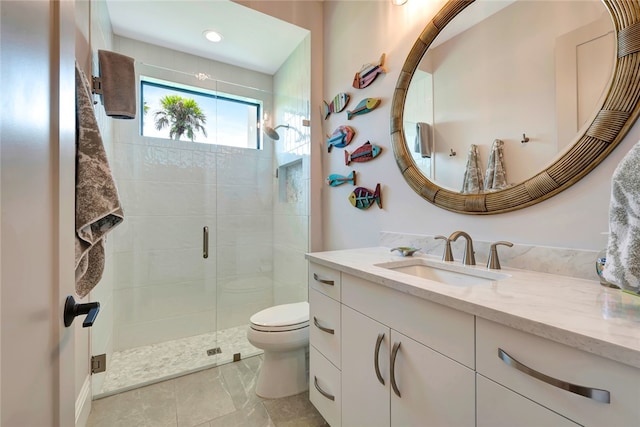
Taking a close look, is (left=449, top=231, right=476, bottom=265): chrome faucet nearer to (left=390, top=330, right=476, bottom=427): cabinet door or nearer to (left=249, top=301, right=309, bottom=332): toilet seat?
(left=390, top=330, right=476, bottom=427): cabinet door

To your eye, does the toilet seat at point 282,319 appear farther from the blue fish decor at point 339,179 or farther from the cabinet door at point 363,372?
the blue fish decor at point 339,179

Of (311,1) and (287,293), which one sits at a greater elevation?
(311,1)

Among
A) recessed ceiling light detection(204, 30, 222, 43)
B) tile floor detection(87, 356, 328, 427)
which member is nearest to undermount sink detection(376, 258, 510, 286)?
tile floor detection(87, 356, 328, 427)

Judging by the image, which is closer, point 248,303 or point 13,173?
point 13,173

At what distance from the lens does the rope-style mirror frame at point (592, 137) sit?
32.0 inches

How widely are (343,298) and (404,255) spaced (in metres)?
0.41

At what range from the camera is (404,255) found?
138 centimetres

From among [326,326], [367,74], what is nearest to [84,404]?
[326,326]

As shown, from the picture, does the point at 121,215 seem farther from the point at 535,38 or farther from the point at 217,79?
the point at 217,79

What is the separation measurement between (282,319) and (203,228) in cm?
122

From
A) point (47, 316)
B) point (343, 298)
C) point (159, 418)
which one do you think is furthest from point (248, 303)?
point (47, 316)

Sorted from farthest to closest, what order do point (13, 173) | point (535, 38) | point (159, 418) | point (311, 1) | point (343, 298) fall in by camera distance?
point (311, 1) → point (159, 418) → point (343, 298) → point (535, 38) → point (13, 173)

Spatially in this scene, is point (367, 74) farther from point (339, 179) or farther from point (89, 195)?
point (89, 195)

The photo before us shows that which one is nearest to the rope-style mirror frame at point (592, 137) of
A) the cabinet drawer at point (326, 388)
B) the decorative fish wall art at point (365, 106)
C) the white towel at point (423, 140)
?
the white towel at point (423, 140)
